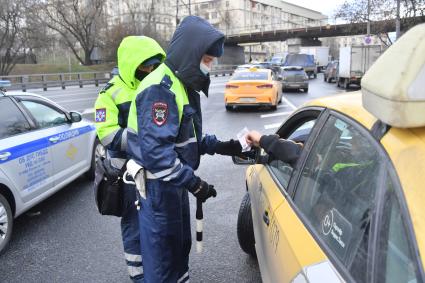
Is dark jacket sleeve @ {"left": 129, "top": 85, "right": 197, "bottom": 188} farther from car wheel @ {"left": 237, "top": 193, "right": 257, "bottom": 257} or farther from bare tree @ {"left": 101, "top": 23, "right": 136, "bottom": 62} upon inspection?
bare tree @ {"left": 101, "top": 23, "right": 136, "bottom": 62}

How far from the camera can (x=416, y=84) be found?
1288 millimetres

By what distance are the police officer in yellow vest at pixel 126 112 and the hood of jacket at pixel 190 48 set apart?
707 millimetres

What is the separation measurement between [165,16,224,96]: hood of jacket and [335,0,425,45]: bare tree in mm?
26716

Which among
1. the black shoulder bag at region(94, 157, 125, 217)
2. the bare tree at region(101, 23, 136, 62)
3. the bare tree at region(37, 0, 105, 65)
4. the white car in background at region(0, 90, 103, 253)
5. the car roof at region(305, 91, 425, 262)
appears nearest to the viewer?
the car roof at region(305, 91, 425, 262)

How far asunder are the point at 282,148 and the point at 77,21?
54.4 meters

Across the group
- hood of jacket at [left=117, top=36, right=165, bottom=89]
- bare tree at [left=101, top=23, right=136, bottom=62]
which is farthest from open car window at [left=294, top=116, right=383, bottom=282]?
bare tree at [left=101, top=23, right=136, bottom=62]

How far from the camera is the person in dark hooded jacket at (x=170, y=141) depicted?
8.12 ft

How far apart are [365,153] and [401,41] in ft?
1.48

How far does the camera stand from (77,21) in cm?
5266

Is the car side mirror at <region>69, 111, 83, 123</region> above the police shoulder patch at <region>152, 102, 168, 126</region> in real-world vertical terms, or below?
below

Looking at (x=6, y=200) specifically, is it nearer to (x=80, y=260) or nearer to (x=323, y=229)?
(x=80, y=260)

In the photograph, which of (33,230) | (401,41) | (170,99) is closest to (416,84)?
(401,41)

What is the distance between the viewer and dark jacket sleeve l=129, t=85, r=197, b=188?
96.5 inches

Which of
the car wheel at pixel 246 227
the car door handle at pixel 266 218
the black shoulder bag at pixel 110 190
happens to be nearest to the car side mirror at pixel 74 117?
the black shoulder bag at pixel 110 190
